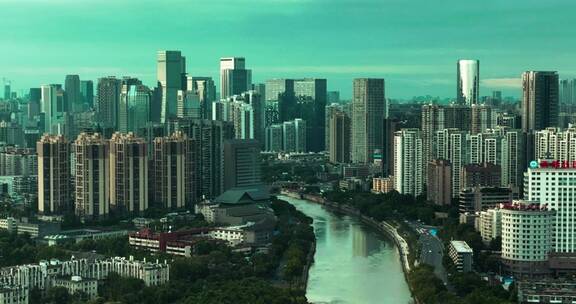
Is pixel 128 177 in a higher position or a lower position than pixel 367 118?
lower

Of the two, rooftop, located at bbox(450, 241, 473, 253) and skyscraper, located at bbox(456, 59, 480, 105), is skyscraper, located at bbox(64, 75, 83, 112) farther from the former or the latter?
rooftop, located at bbox(450, 241, 473, 253)

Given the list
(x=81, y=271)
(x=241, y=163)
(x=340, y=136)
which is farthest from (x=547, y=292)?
(x=340, y=136)

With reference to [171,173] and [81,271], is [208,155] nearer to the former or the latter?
[171,173]

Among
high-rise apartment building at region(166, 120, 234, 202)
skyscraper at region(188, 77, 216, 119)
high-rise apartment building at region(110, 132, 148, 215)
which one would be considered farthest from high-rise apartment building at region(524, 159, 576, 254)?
skyscraper at region(188, 77, 216, 119)

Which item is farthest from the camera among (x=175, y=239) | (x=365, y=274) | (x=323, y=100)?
(x=323, y=100)

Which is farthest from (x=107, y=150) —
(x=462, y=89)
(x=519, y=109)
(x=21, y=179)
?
(x=462, y=89)

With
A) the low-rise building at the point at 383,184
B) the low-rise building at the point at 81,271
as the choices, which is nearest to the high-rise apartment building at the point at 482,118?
the low-rise building at the point at 383,184

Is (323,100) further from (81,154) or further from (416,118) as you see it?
(81,154)
